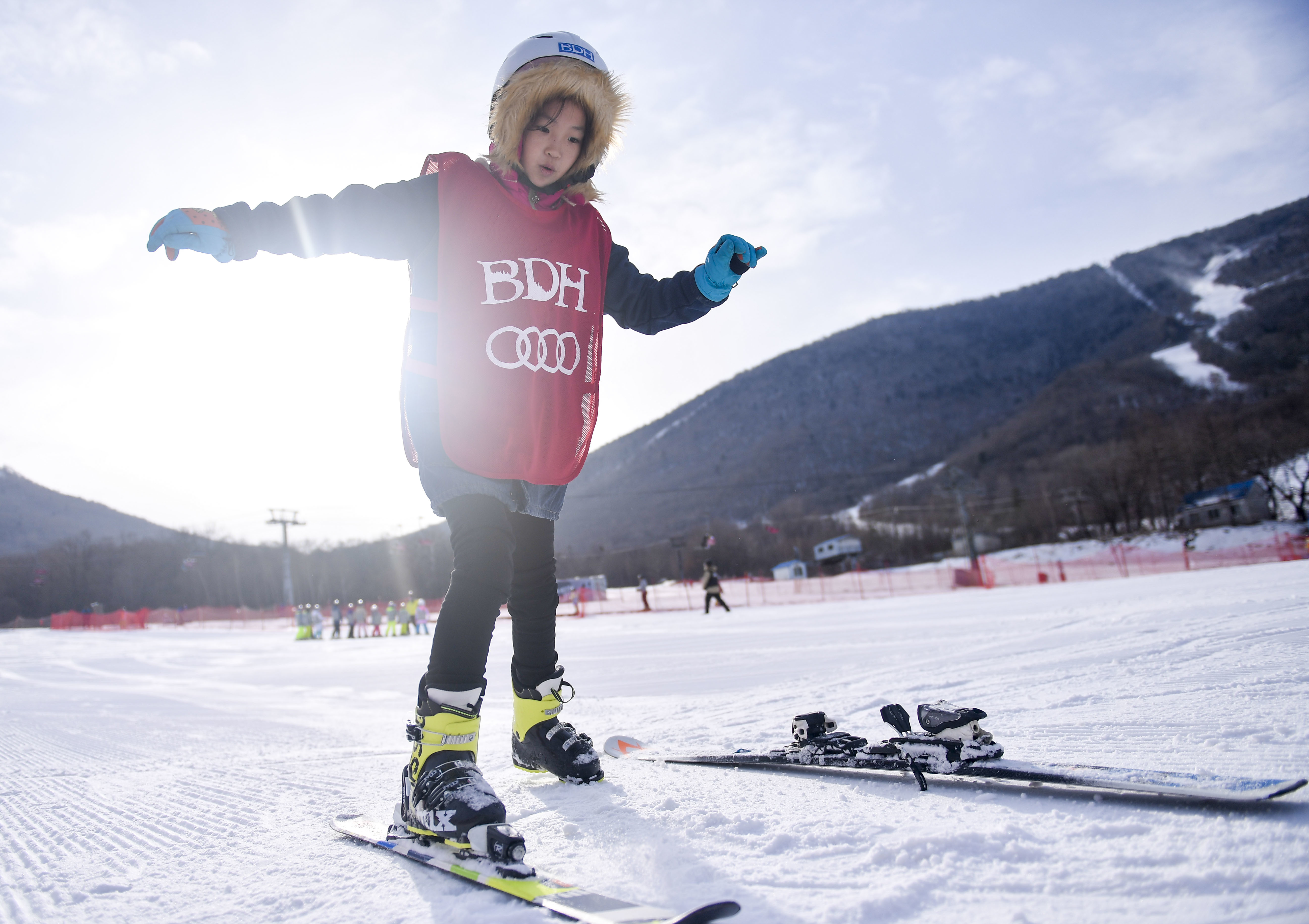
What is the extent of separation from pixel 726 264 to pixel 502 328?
0.65 metres

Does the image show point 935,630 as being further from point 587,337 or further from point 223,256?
point 223,256

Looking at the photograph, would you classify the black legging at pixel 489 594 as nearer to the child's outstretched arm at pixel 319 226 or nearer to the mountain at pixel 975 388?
the child's outstretched arm at pixel 319 226

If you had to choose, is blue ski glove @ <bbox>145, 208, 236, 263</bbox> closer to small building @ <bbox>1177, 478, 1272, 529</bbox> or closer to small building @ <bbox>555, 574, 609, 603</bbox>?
small building @ <bbox>555, 574, 609, 603</bbox>

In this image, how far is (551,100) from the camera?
5.39 feet

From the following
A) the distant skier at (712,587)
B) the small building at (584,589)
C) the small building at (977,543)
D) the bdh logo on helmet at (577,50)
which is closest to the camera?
the bdh logo on helmet at (577,50)

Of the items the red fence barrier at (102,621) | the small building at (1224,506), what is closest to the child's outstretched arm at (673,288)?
the red fence barrier at (102,621)

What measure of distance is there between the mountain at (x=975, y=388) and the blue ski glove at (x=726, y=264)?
232 ft

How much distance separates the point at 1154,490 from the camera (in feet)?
157

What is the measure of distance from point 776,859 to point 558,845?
0.36 meters

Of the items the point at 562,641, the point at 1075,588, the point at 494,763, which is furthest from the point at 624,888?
the point at 1075,588

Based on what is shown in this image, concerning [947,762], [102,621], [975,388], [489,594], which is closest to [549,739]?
[489,594]

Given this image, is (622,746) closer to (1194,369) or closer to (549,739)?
(549,739)

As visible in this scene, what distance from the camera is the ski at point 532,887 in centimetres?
68

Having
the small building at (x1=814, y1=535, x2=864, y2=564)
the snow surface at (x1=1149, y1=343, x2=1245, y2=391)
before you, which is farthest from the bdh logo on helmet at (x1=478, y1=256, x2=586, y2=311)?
the snow surface at (x1=1149, y1=343, x2=1245, y2=391)
